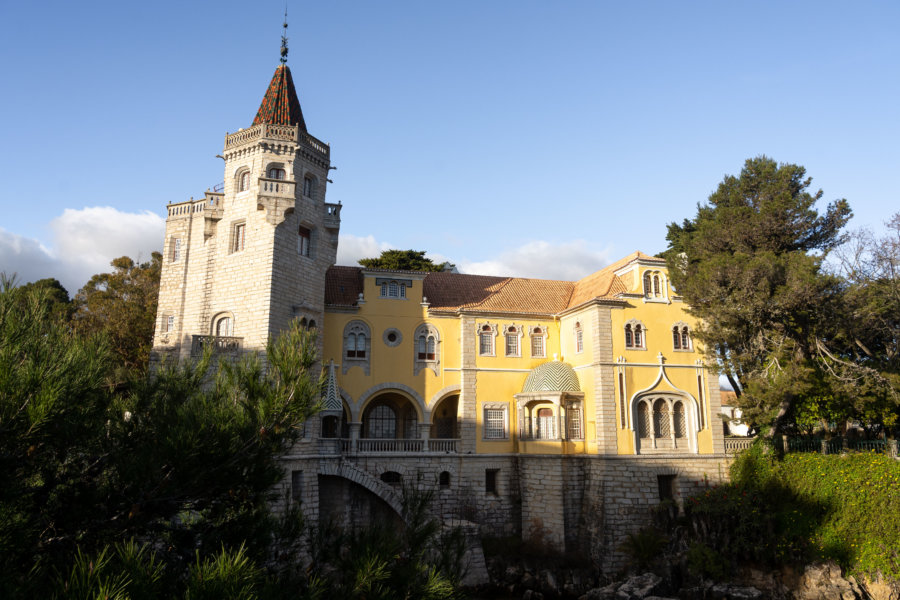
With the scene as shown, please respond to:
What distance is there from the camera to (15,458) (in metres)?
7.76

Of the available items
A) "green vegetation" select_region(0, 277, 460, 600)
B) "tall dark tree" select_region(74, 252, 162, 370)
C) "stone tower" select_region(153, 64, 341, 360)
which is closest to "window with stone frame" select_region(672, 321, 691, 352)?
"stone tower" select_region(153, 64, 341, 360)

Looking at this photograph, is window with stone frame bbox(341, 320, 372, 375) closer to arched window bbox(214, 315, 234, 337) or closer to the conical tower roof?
arched window bbox(214, 315, 234, 337)

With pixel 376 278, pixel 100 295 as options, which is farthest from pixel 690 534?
pixel 100 295

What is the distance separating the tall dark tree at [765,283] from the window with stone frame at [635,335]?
7.82ft

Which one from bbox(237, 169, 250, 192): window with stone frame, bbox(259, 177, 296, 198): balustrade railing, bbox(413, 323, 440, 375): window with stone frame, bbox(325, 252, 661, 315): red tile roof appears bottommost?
bbox(413, 323, 440, 375): window with stone frame

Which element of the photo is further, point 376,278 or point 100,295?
point 100,295

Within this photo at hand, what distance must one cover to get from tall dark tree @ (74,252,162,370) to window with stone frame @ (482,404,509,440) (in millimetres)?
17267

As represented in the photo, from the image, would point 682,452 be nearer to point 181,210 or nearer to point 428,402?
point 428,402

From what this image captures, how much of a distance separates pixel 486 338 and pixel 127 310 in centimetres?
1912

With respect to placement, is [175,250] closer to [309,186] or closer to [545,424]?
[309,186]

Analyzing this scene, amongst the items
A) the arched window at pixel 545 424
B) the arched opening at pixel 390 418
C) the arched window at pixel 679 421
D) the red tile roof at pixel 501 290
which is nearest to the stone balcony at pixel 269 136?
the red tile roof at pixel 501 290

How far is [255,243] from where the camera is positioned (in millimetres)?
26719

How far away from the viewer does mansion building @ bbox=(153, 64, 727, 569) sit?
26906mm

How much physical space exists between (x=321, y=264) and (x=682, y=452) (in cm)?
1849
